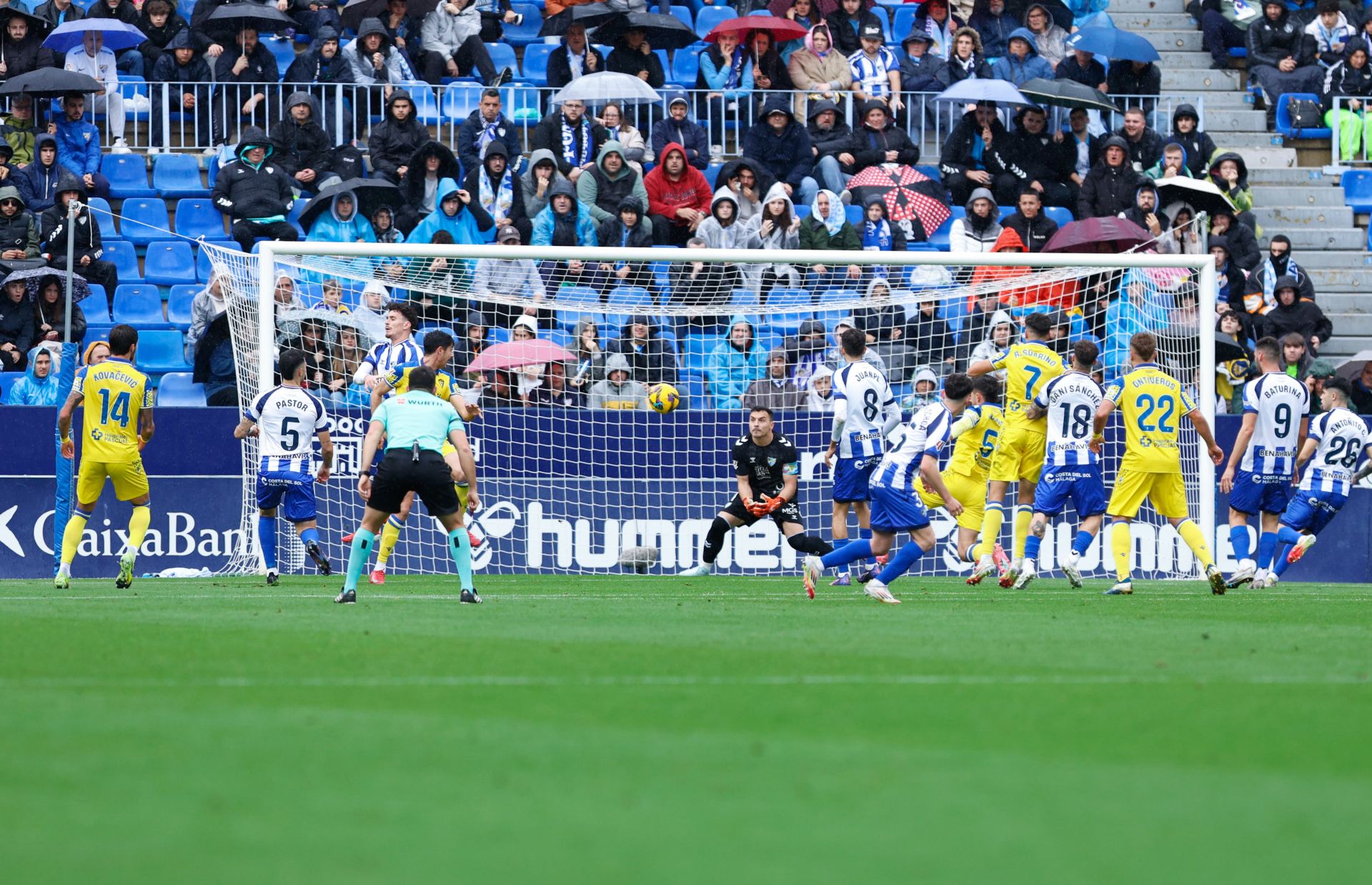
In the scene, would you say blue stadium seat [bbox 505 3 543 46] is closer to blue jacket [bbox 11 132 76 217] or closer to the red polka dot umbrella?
the red polka dot umbrella

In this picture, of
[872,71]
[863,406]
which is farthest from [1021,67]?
[863,406]

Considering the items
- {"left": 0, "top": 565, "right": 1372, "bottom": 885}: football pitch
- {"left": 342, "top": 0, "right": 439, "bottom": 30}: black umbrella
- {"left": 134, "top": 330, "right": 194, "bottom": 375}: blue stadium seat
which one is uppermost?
{"left": 342, "top": 0, "right": 439, "bottom": 30}: black umbrella

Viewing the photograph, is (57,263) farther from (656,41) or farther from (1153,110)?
(1153,110)

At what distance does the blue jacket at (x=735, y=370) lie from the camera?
18.7m

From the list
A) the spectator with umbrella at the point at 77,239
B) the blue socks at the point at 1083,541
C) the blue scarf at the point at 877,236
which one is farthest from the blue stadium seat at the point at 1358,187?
the spectator with umbrella at the point at 77,239

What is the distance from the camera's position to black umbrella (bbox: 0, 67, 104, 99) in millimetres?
19859

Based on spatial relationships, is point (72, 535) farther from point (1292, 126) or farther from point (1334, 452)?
point (1292, 126)

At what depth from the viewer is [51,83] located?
1995 cm

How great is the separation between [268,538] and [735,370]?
5269 millimetres

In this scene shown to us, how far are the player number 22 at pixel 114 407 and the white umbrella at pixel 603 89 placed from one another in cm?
799

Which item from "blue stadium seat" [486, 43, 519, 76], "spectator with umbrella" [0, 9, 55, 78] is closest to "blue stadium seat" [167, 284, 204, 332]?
"spectator with umbrella" [0, 9, 55, 78]

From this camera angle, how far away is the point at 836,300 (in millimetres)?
18875

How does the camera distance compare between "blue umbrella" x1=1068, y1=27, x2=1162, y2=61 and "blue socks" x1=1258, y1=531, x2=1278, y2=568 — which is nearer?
"blue socks" x1=1258, y1=531, x2=1278, y2=568

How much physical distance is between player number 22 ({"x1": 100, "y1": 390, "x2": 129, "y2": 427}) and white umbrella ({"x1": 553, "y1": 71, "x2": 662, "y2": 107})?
7987mm
